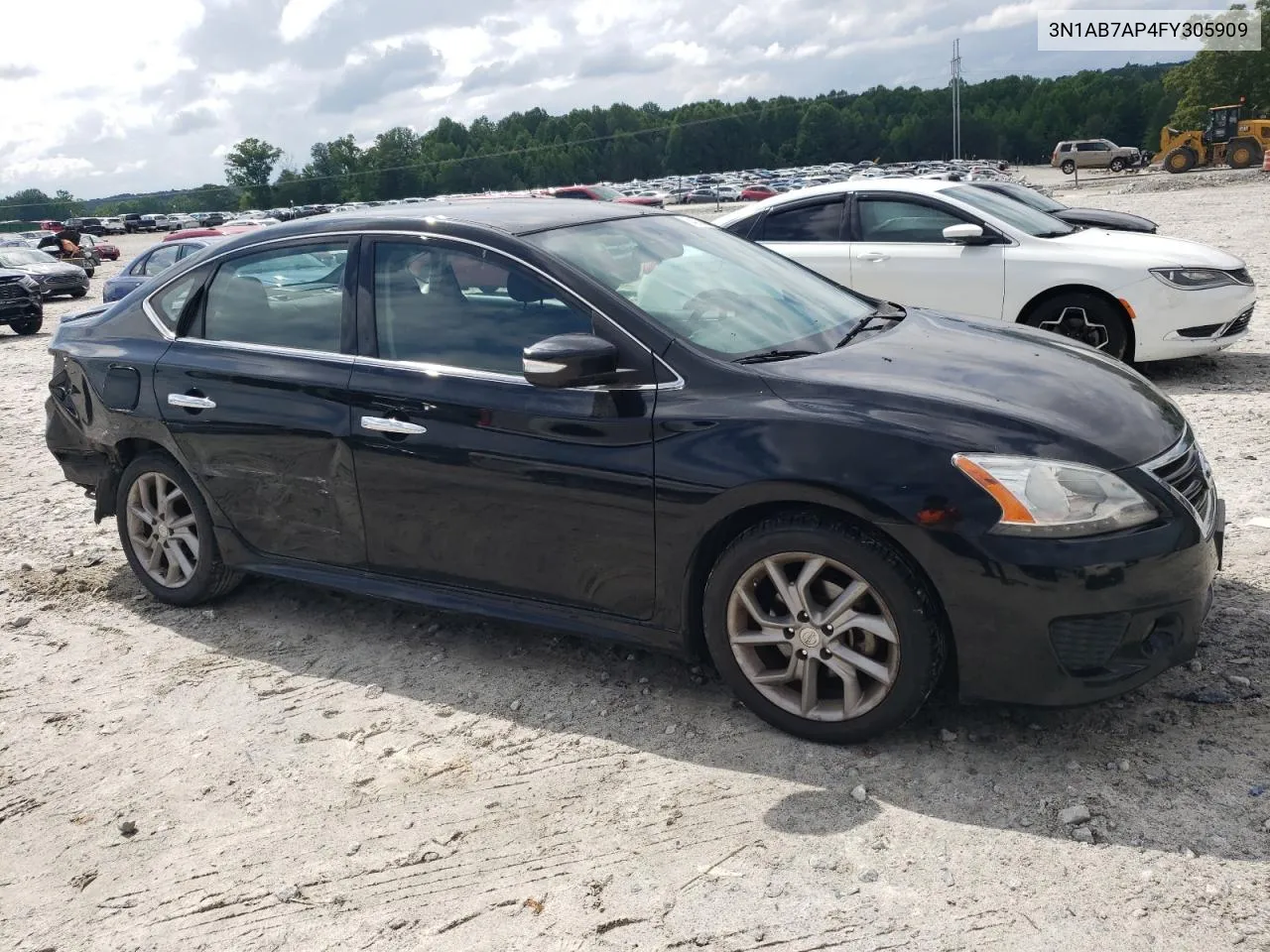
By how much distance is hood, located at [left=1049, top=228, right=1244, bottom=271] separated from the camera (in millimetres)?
8305

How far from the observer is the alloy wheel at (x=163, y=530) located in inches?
203

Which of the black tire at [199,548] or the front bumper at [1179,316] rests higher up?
the front bumper at [1179,316]

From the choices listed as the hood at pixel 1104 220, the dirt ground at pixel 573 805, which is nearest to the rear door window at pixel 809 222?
the hood at pixel 1104 220

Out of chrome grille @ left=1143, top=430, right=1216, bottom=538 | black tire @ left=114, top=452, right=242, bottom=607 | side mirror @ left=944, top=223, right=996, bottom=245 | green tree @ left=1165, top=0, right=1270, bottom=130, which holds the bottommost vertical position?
black tire @ left=114, top=452, right=242, bottom=607

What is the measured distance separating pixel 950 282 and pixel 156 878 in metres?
7.19

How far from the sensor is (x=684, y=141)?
514ft

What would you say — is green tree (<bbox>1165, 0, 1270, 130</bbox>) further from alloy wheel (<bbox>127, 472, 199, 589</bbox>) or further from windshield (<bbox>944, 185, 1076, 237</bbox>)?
alloy wheel (<bbox>127, 472, 199, 589</bbox>)

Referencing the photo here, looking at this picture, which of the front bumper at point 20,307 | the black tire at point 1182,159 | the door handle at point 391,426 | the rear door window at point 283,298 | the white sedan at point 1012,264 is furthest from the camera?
the black tire at point 1182,159

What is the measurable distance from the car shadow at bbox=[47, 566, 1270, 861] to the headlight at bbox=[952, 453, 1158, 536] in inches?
28.7

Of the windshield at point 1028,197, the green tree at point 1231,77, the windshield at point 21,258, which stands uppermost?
the green tree at point 1231,77

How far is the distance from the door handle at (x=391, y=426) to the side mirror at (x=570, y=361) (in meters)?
0.62

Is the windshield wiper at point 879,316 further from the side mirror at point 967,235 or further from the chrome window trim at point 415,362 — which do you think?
the side mirror at point 967,235

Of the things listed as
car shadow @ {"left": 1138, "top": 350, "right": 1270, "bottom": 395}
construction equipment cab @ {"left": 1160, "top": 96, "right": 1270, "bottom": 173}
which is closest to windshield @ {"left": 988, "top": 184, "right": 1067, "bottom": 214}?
car shadow @ {"left": 1138, "top": 350, "right": 1270, "bottom": 395}

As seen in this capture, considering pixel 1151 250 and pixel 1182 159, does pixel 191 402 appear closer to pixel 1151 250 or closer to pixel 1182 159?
pixel 1151 250
